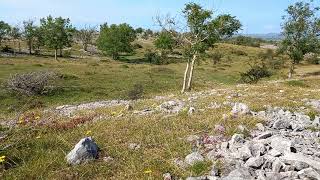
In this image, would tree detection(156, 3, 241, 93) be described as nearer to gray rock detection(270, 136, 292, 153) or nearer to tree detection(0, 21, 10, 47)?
gray rock detection(270, 136, 292, 153)

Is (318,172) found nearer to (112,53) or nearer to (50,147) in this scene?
(50,147)

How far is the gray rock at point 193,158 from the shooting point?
9656mm

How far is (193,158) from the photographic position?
386 inches

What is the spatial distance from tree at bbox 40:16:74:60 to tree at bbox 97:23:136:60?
8.60 meters

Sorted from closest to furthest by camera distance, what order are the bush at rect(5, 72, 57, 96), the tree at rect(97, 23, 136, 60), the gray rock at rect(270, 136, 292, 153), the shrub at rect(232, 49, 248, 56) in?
the gray rock at rect(270, 136, 292, 153) → the bush at rect(5, 72, 57, 96) → the tree at rect(97, 23, 136, 60) → the shrub at rect(232, 49, 248, 56)

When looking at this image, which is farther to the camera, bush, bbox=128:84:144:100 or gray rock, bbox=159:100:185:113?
bush, bbox=128:84:144:100

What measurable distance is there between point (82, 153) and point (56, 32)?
96.2 metres

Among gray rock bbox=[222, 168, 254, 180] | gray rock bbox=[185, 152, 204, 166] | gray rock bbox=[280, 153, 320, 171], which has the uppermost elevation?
gray rock bbox=[280, 153, 320, 171]

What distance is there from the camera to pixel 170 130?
12609 mm

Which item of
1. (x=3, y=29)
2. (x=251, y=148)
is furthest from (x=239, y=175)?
(x=3, y=29)

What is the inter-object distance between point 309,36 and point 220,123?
56.1m

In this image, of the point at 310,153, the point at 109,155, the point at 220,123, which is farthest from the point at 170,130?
the point at 310,153

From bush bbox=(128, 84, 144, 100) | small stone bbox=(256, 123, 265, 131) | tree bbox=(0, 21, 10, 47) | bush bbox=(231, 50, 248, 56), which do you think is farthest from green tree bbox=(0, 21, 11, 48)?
small stone bbox=(256, 123, 265, 131)

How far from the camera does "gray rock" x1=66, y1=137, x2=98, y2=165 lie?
33.2 feet
